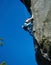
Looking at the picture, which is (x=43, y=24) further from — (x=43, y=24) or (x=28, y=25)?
(x=28, y=25)

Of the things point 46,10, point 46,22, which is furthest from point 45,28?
point 46,10

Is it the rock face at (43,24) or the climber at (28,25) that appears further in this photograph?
the climber at (28,25)

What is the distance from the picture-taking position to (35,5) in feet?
14.5

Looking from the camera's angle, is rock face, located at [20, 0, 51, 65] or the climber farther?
the climber

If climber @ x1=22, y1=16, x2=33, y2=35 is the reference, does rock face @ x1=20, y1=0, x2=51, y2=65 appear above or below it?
below

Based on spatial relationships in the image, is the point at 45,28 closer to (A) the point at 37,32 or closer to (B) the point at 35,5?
(A) the point at 37,32

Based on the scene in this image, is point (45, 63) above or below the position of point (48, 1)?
below

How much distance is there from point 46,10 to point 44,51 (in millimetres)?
847

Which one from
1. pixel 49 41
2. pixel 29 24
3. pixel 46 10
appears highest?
pixel 29 24

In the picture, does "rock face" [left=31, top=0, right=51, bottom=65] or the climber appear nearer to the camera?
"rock face" [left=31, top=0, right=51, bottom=65]

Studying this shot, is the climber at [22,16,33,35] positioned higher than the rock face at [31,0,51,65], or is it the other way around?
the climber at [22,16,33,35]

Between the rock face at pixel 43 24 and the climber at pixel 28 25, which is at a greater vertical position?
the climber at pixel 28 25

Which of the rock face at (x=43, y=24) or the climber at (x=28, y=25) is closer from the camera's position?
the rock face at (x=43, y=24)

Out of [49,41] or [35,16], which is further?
→ [35,16]
